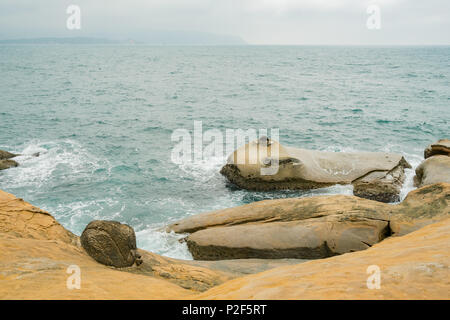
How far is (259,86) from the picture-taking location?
1818 inches

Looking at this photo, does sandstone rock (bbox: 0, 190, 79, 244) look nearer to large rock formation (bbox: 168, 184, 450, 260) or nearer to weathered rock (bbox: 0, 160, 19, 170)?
large rock formation (bbox: 168, 184, 450, 260)

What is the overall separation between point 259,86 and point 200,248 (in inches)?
1530

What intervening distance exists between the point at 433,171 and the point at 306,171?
5140 millimetres

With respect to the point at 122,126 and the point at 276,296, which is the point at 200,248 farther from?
the point at 122,126

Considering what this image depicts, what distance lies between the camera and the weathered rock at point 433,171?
1311cm

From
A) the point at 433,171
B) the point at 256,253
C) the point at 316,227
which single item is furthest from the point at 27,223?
the point at 433,171

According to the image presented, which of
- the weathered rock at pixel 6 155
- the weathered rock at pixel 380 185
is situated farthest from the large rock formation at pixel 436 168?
the weathered rock at pixel 6 155


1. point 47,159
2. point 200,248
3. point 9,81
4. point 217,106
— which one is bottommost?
point 200,248

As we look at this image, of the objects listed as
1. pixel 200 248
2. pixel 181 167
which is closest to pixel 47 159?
pixel 181 167

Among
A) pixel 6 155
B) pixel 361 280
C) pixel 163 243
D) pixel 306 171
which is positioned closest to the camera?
pixel 361 280

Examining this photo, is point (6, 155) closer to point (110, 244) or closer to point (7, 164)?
point (7, 164)

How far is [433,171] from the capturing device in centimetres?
1373

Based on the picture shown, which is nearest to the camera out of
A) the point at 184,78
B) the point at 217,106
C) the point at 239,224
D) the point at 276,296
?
the point at 276,296

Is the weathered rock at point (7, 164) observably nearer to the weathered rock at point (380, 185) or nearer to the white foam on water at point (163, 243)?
the white foam on water at point (163, 243)
